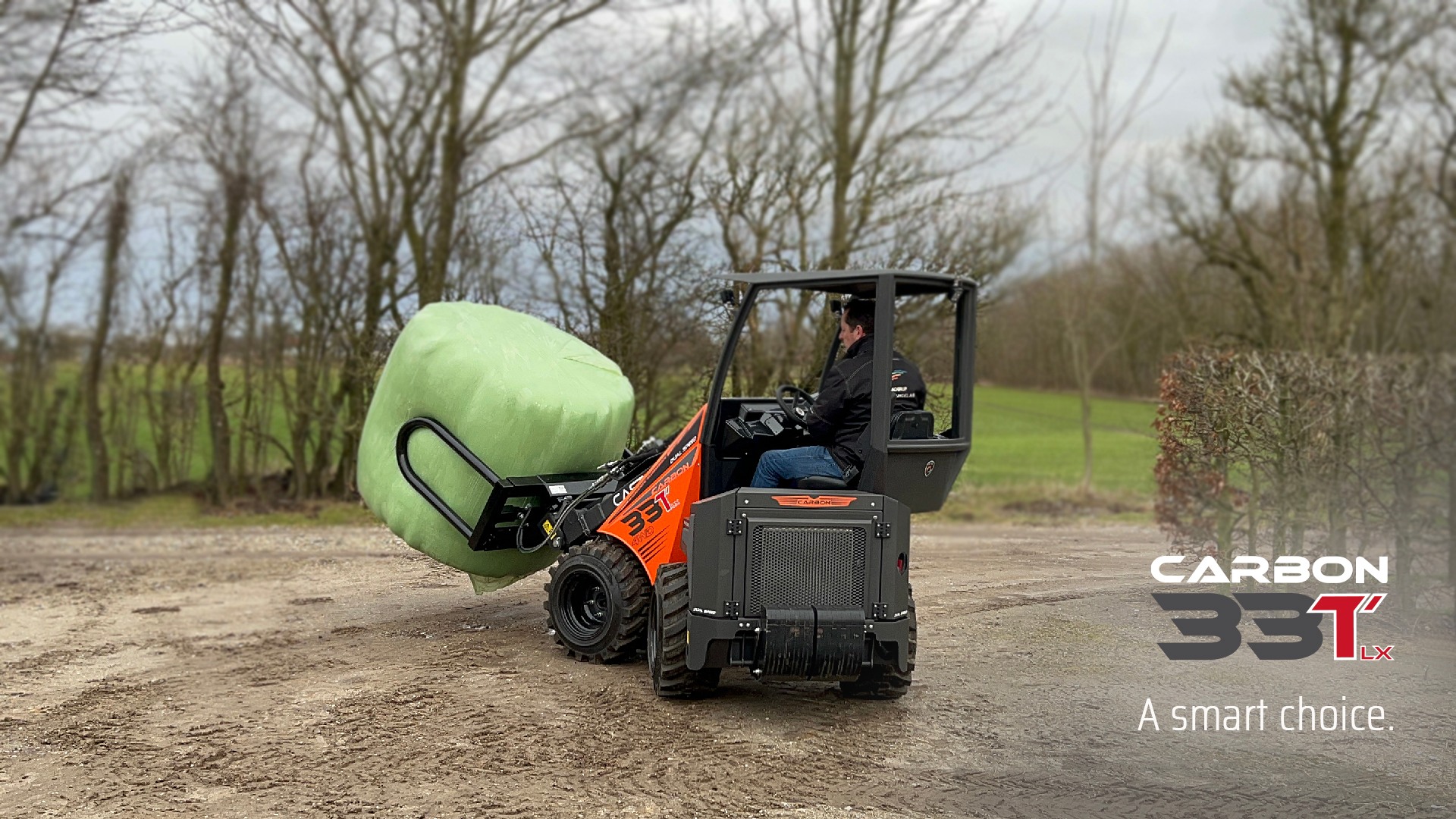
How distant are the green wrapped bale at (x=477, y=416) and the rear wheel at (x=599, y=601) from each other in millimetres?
791

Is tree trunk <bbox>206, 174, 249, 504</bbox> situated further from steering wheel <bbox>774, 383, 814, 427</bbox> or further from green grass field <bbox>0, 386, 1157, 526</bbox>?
steering wheel <bbox>774, 383, 814, 427</bbox>

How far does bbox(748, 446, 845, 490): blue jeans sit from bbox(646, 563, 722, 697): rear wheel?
2.19 feet

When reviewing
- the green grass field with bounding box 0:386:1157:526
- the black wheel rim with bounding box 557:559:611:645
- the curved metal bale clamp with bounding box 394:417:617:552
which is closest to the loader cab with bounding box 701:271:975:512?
the curved metal bale clamp with bounding box 394:417:617:552

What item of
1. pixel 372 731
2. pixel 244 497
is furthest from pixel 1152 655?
pixel 244 497

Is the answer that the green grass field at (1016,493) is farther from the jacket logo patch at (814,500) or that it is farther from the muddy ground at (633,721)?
the jacket logo patch at (814,500)

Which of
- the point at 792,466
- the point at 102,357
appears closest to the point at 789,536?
the point at 792,466

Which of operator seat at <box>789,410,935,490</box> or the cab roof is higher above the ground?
the cab roof

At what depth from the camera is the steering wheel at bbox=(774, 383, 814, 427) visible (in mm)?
7109

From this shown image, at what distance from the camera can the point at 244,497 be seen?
19172 millimetres

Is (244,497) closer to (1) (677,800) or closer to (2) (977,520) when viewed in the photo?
(2) (977,520)

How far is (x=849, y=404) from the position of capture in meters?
6.82

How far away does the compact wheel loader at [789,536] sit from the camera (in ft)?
21.7

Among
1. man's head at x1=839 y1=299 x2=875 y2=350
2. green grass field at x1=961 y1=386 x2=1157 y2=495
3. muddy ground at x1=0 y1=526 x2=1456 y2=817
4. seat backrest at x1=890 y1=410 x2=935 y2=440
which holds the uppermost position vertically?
man's head at x1=839 y1=299 x2=875 y2=350

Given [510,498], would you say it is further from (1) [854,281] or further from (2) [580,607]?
(1) [854,281]
